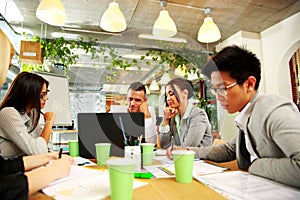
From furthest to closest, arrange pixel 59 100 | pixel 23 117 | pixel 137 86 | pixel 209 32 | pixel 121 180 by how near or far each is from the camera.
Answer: pixel 59 100, pixel 209 32, pixel 23 117, pixel 137 86, pixel 121 180

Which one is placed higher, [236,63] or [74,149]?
[236,63]

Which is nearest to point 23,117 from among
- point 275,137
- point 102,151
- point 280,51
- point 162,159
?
point 102,151

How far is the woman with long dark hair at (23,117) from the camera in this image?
1337 millimetres

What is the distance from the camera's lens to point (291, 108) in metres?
0.81

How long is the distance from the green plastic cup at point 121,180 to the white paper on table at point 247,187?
0.95ft

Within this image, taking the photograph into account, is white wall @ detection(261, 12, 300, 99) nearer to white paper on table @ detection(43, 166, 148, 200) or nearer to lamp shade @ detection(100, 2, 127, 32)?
lamp shade @ detection(100, 2, 127, 32)

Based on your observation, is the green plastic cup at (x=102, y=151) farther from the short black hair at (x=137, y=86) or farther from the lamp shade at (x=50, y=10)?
the lamp shade at (x=50, y=10)

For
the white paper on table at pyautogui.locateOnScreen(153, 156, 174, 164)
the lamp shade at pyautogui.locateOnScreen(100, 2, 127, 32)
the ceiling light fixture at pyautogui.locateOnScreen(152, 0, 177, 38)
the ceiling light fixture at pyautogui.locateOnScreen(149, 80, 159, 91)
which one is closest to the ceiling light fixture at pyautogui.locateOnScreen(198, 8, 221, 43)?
the ceiling light fixture at pyautogui.locateOnScreen(152, 0, 177, 38)

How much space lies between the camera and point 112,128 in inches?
34.6

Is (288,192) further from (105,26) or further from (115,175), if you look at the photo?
(105,26)

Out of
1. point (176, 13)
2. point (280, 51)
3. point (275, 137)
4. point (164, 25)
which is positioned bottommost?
point (275, 137)

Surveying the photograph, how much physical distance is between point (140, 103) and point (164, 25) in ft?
3.52

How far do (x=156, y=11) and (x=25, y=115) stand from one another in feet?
7.27

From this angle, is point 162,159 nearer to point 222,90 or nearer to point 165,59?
point 222,90
